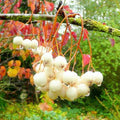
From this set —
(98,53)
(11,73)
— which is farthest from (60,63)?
(98,53)

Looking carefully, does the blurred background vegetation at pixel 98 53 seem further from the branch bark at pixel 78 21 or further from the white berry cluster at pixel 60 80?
the white berry cluster at pixel 60 80

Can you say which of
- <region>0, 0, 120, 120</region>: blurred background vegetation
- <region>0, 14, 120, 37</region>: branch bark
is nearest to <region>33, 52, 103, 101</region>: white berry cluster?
<region>0, 14, 120, 37</region>: branch bark

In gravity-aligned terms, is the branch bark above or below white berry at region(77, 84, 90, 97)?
above

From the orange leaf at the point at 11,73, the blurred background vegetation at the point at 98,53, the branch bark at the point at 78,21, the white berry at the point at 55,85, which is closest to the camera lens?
the white berry at the point at 55,85

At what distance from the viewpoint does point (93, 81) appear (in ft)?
1.94

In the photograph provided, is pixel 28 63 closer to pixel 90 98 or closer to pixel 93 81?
pixel 90 98

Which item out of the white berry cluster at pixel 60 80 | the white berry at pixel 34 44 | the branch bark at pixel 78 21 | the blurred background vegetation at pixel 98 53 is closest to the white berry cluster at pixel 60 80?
the white berry cluster at pixel 60 80

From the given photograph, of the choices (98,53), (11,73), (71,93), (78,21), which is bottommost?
(98,53)

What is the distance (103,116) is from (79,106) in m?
0.56

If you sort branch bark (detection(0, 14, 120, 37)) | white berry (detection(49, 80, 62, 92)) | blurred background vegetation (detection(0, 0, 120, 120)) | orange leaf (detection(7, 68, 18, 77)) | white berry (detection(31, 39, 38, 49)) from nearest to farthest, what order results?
white berry (detection(49, 80, 62, 92)) < branch bark (detection(0, 14, 120, 37)) < white berry (detection(31, 39, 38, 49)) < orange leaf (detection(7, 68, 18, 77)) < blurred background vegetation (detection(0, 0, 120, 120))

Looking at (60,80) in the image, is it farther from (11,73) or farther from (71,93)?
(11,73)

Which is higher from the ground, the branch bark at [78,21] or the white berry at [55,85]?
the branch bark at [78,21]

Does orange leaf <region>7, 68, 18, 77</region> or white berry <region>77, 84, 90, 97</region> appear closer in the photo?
white berry <region>77, 84, 90, 97</region>

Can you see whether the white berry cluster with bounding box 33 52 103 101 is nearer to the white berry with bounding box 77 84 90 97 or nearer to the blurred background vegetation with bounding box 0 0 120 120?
the white berry with bounding box 77 84 90 97
